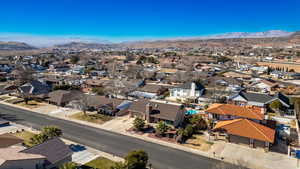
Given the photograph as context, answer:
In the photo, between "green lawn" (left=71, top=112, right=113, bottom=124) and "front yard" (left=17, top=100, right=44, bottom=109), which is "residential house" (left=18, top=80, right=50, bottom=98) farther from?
"green lawn" (left=71, top=112, right=113, bottom=124)

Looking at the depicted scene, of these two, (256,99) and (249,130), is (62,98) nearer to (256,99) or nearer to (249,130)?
(249,130)

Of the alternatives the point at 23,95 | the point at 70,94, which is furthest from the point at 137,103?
the point at 23,95

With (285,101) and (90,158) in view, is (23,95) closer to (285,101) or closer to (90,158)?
(90,158)

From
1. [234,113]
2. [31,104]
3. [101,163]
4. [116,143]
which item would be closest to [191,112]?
[234,113]

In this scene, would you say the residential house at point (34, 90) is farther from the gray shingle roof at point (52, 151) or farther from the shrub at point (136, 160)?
the shrub at point (136, 160)

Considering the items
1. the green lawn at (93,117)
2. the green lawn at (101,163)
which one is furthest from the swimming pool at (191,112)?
the green lawn at (101,163)

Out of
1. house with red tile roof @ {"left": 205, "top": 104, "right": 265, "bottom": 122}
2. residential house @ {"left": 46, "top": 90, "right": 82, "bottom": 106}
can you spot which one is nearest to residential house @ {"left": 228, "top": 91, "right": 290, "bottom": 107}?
house with red tile roof @ {"left": 205, "top": 104, "right": 265, "bottom": 122}
